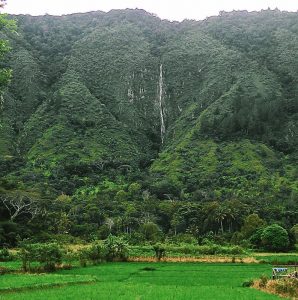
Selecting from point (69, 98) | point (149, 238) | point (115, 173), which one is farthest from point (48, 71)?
point (149, 238)

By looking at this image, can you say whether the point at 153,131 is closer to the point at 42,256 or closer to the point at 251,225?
the point at 251,225

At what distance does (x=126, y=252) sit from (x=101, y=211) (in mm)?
39092

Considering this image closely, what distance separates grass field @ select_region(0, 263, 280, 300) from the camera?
24705 mm

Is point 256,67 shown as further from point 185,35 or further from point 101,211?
point 101,211

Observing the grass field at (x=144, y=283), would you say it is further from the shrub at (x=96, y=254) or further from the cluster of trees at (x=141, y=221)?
the cluster of trees at (x=141, y=221)

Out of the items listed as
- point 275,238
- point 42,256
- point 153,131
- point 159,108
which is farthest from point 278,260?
point 159,108

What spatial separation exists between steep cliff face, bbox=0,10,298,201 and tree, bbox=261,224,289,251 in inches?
1274

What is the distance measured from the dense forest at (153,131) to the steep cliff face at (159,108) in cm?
41

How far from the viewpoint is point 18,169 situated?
11131cm

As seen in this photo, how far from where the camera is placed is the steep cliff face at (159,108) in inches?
4272

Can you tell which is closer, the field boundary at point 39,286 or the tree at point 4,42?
the tree at point 4,42

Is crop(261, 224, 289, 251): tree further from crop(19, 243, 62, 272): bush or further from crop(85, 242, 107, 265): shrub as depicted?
crop(19, 243, 62, 272): bush

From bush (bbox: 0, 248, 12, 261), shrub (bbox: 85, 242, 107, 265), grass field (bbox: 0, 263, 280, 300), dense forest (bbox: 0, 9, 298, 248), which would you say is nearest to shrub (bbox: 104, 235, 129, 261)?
shrub (bbox: 85, 242, 107, 265)

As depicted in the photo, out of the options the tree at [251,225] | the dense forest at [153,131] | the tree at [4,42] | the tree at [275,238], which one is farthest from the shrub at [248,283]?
the tree at [251,225]
